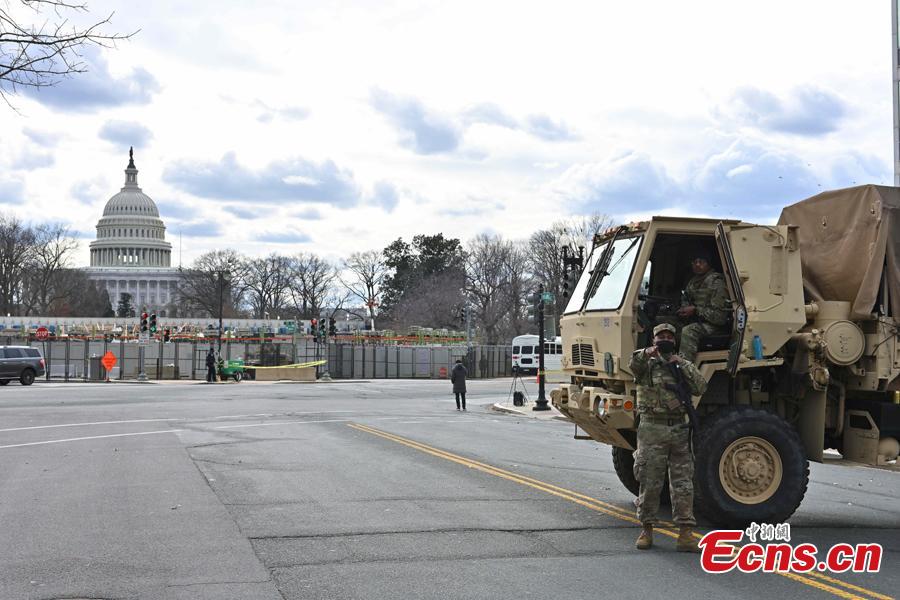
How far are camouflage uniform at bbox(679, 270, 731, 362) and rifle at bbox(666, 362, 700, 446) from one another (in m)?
0.98

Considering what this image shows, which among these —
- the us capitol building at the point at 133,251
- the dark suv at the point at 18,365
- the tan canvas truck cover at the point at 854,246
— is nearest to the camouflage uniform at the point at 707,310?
the tan canvas truck cover at the point at 854,246

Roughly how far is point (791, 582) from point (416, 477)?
616cm

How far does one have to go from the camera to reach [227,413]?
2619 cm

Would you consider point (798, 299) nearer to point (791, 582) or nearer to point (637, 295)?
point (637, 295)

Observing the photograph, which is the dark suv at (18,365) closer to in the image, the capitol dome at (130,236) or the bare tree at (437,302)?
the bare tree at (437,302)

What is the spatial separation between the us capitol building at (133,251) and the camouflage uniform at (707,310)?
15913 cm

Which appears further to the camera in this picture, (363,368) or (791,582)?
(363,368)

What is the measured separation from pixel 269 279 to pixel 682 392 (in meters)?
129

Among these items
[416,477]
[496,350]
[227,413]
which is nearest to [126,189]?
[496,350]

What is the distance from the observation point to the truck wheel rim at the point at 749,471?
8.73 m

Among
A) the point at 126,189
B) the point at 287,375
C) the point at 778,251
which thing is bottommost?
the point at 287,375

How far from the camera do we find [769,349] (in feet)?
29.7

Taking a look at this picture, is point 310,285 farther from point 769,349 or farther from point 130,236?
point 769,349

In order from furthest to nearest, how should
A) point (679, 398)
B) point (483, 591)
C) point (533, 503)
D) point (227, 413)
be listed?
point (227, 413) < point (533, 503) < point (679, 398) < point (483, 591)
